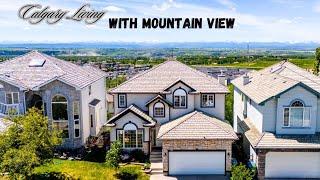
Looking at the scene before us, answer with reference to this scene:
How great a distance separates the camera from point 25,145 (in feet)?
78.0

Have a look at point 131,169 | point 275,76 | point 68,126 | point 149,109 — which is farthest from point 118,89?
point 275,76

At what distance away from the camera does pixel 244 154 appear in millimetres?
31312

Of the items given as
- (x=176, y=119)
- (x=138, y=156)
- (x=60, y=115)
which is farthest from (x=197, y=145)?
(x=60, y=115)

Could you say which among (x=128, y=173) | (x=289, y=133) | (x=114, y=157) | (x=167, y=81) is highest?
(x=167, y=81)

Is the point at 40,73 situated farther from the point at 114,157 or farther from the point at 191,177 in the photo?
the point at 191,177

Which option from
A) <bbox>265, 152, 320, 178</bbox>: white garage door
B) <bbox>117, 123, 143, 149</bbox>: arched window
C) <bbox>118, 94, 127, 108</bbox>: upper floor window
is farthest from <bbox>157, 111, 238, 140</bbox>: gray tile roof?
<bbox>118, 94, 127, 108</bbox>: upper floor window

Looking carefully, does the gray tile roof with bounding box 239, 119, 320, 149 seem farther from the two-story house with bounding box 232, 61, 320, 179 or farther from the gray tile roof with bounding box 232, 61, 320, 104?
the gray tile roof with bounding box 232, 61, 320, 104

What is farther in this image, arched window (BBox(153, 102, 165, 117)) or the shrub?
arched window (BBox(153, 102, 165, 117))

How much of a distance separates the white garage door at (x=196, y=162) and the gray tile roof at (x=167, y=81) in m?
6.86

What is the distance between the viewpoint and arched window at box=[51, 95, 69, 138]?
32.6 meters

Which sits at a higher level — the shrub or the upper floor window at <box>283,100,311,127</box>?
the upper floor window at <box>283,100,311,127</box>

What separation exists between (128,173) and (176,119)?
6998mm

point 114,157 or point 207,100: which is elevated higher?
point 207,100

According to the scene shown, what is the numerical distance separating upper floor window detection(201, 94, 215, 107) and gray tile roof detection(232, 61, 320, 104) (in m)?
2.98
